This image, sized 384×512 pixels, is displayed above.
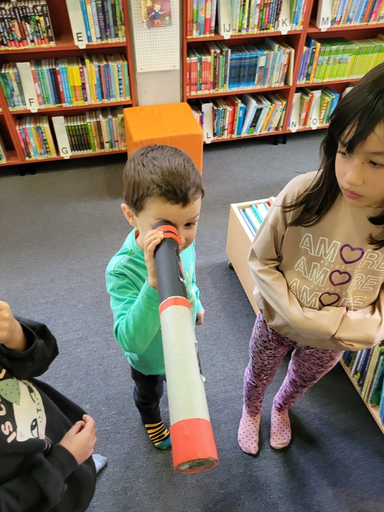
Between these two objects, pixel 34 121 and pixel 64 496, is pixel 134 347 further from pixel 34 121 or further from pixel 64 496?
pixel 34 121

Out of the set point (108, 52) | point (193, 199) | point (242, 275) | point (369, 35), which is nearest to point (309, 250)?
point (193, 199)

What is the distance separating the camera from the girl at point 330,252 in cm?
79

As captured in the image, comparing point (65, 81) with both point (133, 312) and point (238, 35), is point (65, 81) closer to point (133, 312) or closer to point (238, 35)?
point (238, 35)

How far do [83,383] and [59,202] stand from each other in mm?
1432

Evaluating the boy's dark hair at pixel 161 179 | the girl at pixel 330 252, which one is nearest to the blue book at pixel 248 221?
the girl at pixel 330 252

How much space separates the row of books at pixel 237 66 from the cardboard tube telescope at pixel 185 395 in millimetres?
2688

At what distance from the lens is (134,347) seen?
856mm

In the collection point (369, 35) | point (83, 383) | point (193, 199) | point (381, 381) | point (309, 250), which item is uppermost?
point (193, 199)

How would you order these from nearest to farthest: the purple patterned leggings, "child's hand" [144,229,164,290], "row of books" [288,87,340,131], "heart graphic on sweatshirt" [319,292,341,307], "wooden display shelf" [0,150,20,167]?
1. "child's hand" [144,229,164,290]
2. "heart graphic on sweatshirt" [319,292,341,307]
3. the purple patterned leggings
4. "wooden display shelf" [0,150,20,167]
5. "row of books" [288,87,340,131]

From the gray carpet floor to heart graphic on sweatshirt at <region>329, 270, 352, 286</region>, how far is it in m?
0.89

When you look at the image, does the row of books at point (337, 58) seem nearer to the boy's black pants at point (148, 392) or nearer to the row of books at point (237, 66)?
the row of books at point (237, 66)

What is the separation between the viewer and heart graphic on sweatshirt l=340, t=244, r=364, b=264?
934mm

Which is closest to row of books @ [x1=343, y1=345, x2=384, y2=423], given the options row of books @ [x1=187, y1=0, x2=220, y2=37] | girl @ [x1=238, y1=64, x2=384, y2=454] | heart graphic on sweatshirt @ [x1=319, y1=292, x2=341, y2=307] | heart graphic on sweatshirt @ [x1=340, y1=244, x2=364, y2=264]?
girl @ [x1=238, y1=64, x2=384, y2=454]

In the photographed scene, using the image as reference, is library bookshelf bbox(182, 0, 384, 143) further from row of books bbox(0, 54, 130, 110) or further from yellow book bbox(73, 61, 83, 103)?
yellow book bbox(73, 61, 83, 103)
